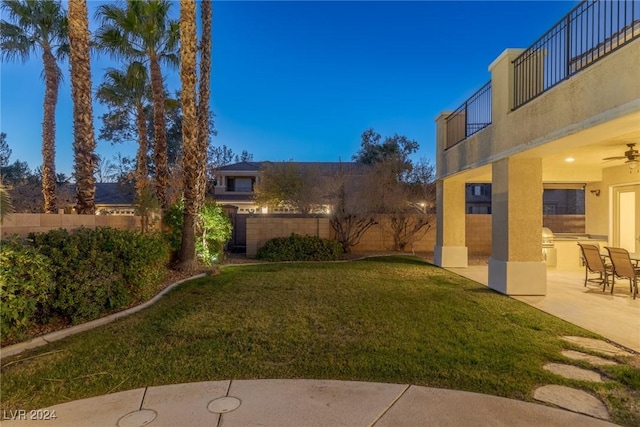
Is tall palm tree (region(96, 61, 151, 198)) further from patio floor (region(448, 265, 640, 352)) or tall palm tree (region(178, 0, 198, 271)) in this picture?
patio floor (region(448, 265, 640, 352))

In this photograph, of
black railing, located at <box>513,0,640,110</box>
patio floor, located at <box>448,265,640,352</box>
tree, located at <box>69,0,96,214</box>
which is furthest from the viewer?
tree, located at <box>69,0,96,214</box>

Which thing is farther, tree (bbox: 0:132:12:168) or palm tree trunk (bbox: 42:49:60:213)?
tree (bbox: 0:132:12:168)

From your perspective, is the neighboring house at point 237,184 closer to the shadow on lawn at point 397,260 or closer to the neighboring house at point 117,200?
the neighboring house at point 117,200

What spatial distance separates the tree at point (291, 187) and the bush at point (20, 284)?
11.3m

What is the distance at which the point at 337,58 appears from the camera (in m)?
23.9

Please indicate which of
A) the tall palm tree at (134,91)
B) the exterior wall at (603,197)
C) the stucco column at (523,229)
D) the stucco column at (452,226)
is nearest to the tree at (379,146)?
the stucco column at (452,226)

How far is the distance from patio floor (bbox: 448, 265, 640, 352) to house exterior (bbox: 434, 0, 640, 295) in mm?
643

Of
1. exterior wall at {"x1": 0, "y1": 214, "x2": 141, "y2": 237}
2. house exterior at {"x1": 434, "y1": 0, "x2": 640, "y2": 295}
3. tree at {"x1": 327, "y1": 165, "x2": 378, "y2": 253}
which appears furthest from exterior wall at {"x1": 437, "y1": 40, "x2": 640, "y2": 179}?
exterior wall at {"x1": 0, "y1": 214, "x2": 141, "y2": 237}

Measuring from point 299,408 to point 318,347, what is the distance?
56.8 inches

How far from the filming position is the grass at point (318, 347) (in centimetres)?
346

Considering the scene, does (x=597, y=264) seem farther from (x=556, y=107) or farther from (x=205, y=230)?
(x=205, y=230)

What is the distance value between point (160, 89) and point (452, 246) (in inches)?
469

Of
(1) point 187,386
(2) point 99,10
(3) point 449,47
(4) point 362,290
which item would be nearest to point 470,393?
(1) point 187,386

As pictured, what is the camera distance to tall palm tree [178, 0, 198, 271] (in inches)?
379
